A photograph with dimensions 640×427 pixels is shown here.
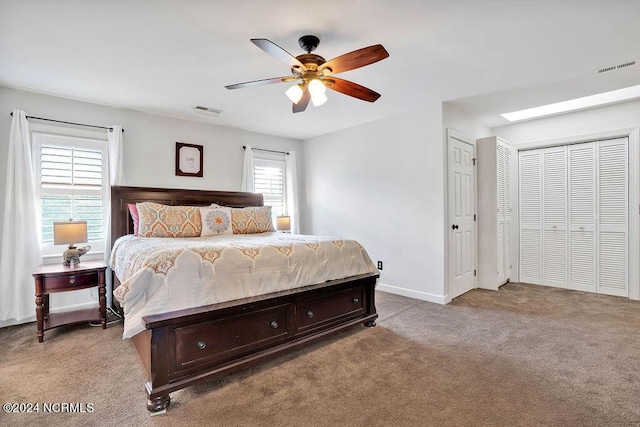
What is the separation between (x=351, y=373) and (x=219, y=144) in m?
3.84

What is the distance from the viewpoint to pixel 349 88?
2.51 m

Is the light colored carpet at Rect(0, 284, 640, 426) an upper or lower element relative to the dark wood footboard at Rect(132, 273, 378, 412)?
lower

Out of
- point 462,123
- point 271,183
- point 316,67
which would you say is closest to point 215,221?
point 271,183

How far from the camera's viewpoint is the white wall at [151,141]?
10.8 feet

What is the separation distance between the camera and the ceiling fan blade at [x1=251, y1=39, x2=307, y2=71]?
1.84 metres

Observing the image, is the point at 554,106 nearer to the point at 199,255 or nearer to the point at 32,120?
the point at 199,255

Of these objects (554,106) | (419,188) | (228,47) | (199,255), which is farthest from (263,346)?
(554,106)

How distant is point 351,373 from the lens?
2225 mm

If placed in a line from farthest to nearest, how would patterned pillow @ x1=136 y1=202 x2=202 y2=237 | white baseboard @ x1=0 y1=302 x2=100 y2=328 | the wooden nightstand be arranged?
1. patterned pillow @ x1=136 y1=202 x2=202 y2=237
2. white baseboard @ x1=0 y1=302 x2=100 y2=328
3. the wooden nightstand

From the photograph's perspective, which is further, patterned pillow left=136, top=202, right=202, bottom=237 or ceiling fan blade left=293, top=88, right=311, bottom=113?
patterned pillow left=136, top=202, right=202, bottom=237

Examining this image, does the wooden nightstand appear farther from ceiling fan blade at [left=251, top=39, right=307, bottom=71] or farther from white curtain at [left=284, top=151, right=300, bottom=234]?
white curtain at [left=284, top=151, right=300, bottom=234]

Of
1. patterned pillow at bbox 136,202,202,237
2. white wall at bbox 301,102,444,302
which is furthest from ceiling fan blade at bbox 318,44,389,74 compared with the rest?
patterned pillow at bbox 136,202,202,237

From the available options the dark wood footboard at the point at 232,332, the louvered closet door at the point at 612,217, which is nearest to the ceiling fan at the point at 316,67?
the dark wood footboard at the point at 232,332

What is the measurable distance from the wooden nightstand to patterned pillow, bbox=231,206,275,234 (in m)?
1.47
